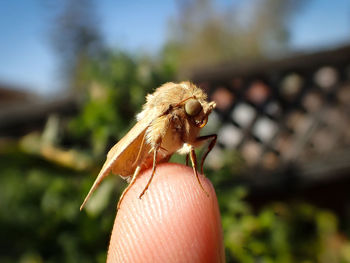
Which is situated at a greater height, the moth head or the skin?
the moth head

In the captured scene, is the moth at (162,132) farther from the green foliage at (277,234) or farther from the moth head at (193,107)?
the green foliage at (277,234)

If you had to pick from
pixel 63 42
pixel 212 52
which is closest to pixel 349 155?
pixel 212 52

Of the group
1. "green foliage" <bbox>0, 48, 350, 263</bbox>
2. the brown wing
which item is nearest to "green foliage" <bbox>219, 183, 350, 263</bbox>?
"green foliage" <bbox>0, 48, 350, 263</bbox>

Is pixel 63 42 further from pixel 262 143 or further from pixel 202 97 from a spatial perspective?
pixel 202 97

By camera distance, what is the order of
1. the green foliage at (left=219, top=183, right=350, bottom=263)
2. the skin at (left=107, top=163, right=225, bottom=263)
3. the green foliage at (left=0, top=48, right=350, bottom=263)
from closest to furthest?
the skin at (left=107, top=163, right=225, bottom=263) → the green foliage at (left=219, top=183, right=350, bottom=263) → the green foliage at (left=0, top=48, right=350, bottom=263)

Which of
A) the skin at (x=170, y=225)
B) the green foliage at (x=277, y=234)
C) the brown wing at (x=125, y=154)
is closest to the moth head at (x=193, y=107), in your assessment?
the brown wing at (x=125, y=154)

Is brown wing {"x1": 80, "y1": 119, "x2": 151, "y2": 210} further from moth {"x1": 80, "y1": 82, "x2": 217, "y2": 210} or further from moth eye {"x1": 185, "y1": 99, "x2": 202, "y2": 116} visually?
moth eye {"x1": 185, "y1": 99, "x2": 202, "y2": 116}

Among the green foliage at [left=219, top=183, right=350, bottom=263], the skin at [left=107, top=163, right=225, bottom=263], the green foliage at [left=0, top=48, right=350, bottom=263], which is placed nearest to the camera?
the skin at [left=107, top=163, right=225, bottom=263]
